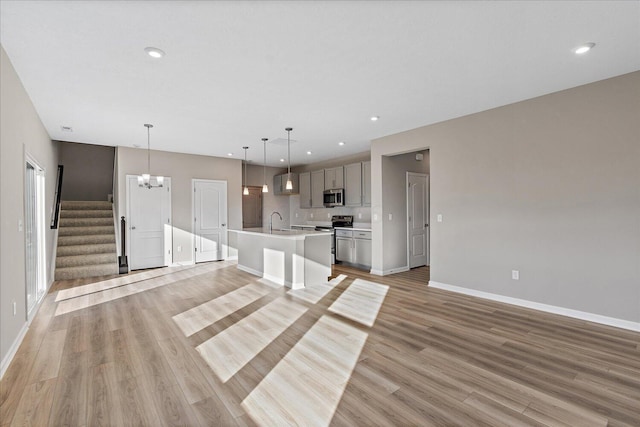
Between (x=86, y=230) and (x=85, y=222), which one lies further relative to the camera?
(x=85, y=222)

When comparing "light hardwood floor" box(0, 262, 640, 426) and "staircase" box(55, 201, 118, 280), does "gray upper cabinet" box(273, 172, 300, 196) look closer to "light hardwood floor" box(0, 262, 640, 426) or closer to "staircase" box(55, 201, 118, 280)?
"staircase" box(55, 201, 118, 280)

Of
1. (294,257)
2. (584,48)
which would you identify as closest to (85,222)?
(294,257)

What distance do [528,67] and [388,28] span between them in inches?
67.7

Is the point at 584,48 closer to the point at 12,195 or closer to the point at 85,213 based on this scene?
the point at 12,195

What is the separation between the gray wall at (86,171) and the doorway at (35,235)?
4.41 meters

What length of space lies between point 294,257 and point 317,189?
370 cm

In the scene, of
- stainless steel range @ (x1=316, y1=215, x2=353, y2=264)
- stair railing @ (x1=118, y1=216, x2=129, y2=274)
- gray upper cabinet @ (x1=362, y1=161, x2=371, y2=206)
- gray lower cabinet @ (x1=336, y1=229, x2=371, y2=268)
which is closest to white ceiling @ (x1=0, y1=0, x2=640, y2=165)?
gray upper cabinet @ (x1=362, y1=161, x2=371, y2=206)

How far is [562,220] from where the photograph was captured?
382 cm

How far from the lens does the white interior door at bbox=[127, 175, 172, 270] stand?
681 cm

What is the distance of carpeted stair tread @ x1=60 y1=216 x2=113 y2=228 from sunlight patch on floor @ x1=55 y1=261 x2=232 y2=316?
256cm

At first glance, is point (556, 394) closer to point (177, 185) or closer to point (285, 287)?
point (285, 287)

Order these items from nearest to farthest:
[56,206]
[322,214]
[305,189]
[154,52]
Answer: [154,52] < [56,206] < [322,214] < [305,189]

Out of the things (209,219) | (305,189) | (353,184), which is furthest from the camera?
(305,189)

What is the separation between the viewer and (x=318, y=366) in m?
2.61
